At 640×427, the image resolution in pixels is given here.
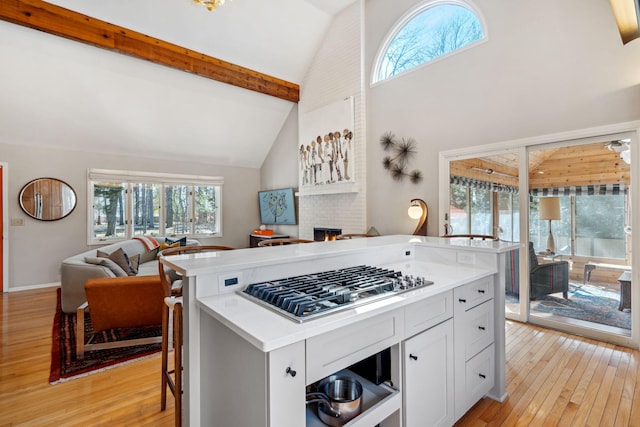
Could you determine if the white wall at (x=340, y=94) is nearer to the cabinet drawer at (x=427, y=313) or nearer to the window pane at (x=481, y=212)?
the window pane at (x=481, y=212)

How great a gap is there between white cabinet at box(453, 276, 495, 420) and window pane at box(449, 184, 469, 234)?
230 cm

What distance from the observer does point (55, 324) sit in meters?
3.44

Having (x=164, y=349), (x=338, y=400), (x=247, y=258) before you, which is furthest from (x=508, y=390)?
(x=164, y=349)

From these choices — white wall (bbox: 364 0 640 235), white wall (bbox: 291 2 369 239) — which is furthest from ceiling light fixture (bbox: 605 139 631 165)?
white wall (bbox: 291 2 369 239)

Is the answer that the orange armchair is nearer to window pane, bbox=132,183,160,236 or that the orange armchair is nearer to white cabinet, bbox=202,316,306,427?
white cabinet, bbox=202,316,306,427

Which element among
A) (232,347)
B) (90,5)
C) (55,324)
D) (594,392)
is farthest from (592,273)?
(90,5)

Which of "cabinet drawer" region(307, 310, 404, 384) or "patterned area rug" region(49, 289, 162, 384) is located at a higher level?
"cabinet drawer" region(307, 310, 404, 384)

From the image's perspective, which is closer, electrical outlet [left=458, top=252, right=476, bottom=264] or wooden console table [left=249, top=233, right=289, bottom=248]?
electrical outlet [left=458, top=252, right=476, bottom=264]

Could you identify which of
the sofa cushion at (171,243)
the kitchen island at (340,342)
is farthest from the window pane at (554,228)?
the sofa cushion at (171,243)

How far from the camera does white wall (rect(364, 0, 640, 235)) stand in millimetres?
2889

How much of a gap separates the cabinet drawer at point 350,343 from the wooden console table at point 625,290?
2.96 metres

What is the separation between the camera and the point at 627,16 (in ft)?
6.51

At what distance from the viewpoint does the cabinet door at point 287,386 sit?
0.96 metres

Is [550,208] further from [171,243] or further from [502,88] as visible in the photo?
[171,243]
